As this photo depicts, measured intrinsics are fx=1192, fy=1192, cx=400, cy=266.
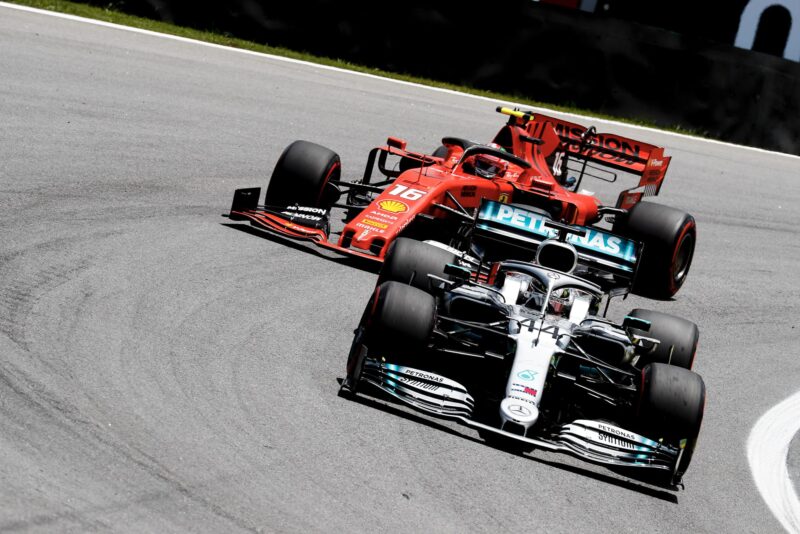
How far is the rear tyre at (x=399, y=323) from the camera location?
749 centimetres

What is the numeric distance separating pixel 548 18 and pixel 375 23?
2948 millimetres

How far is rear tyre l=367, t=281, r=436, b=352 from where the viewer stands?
7488mm

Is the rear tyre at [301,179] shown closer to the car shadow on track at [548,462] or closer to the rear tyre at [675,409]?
the car shadow on track at [548,462]

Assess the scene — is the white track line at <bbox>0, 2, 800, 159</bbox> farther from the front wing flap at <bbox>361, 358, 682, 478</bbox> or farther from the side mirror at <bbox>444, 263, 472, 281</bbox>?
the front wing flap at <bbox>361, 358, 682, 478</bbox>

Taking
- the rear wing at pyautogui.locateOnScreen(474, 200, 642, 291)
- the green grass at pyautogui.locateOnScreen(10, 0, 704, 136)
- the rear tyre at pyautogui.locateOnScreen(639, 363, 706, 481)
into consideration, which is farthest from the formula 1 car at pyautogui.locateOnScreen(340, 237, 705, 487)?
the green grass at pyautogui.locateOnScreen(10, 0, 704, 136)

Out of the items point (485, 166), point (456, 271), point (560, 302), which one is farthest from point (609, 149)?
point (456, 271)

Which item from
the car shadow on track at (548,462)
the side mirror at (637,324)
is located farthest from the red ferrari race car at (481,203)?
the car shadow on track at (548,462)

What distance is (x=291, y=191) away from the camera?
11.5 m

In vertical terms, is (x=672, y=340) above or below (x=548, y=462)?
above

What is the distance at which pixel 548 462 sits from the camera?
7.21 meters

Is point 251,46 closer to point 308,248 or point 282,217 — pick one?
point 282,217

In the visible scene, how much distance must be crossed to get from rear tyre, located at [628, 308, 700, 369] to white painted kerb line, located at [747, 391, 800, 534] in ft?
2.57

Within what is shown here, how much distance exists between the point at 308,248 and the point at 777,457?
15.2ft

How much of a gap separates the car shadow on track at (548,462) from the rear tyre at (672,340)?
50.6 inches
